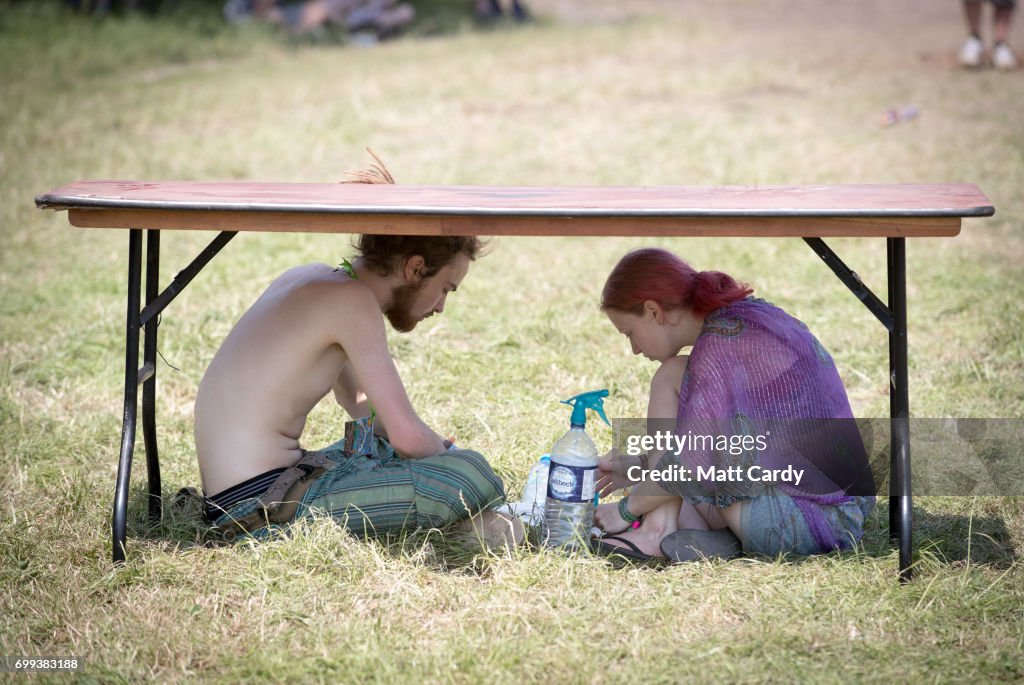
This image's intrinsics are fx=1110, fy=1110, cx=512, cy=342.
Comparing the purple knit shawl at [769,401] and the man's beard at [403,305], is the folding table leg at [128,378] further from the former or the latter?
the purple knit shawl at [769,401]

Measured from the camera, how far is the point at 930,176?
7008mm

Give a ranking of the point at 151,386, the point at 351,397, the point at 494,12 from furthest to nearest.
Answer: the point at 494,12 < the point at 351,397 < the point at 151,386

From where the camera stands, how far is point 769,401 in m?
2.81

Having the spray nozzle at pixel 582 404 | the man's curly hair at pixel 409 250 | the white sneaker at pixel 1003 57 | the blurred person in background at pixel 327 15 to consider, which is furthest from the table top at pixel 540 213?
the blurred person in background at pixel 327 15

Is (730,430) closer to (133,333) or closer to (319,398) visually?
(319,398)

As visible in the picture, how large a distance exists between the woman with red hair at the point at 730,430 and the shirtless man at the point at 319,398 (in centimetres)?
44

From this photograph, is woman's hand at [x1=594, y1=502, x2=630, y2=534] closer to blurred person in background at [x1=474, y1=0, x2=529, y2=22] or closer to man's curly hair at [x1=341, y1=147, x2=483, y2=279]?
man's curly hair at [x1=341, y1=147, x2=483, y2=279]

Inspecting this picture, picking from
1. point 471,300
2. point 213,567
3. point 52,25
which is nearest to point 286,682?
point 213,567

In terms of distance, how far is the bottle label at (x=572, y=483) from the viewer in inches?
112

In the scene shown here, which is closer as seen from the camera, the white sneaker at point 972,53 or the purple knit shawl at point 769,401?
the purple knit shawl at point 769,401

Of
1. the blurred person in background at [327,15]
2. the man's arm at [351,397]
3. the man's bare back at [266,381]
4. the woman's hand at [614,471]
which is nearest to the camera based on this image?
the man's bare back at [266,381]

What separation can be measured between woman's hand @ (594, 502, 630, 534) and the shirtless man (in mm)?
238

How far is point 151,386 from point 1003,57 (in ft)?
30.2

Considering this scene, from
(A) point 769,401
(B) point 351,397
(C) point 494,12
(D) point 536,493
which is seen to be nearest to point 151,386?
(B) point 351,397
